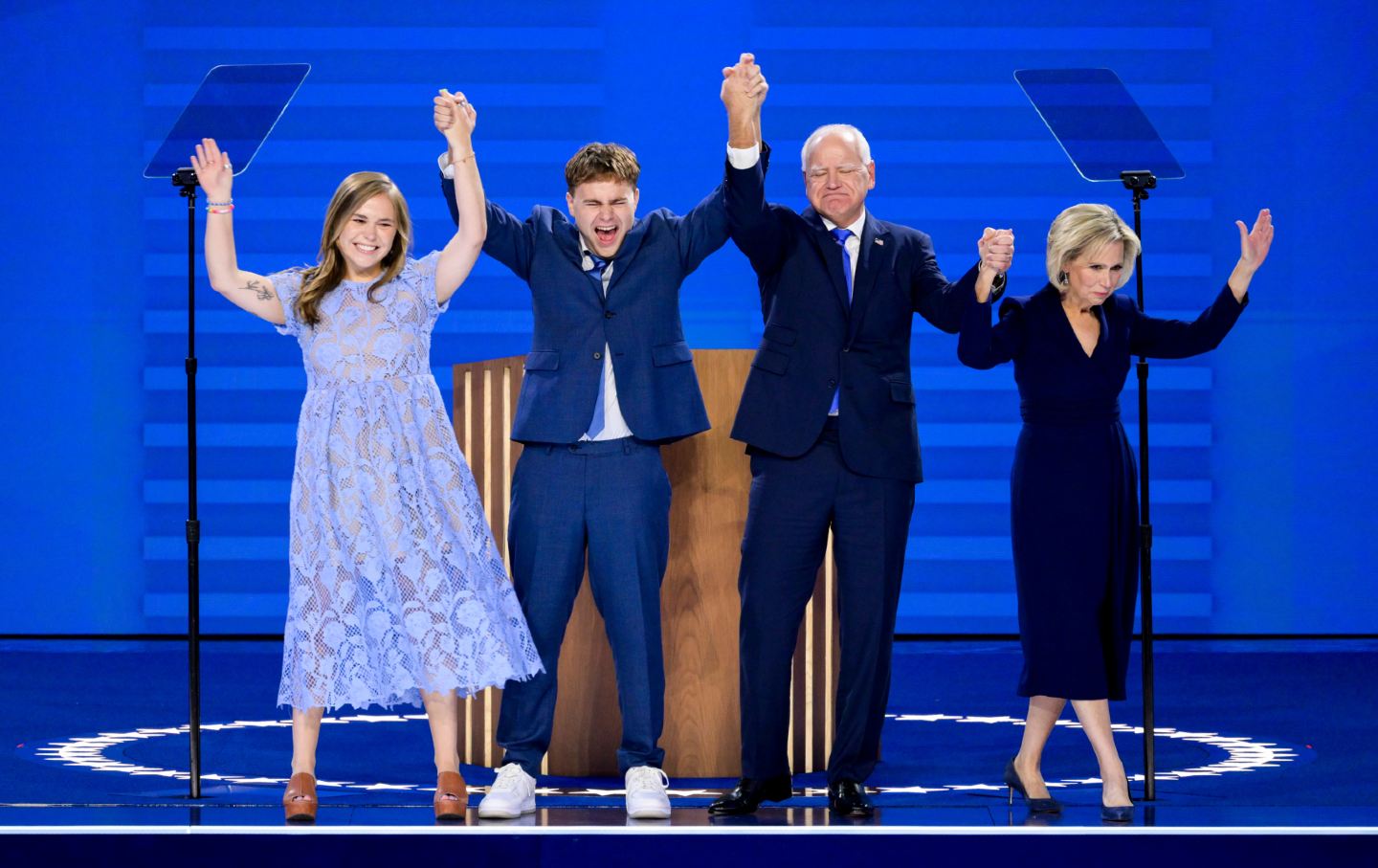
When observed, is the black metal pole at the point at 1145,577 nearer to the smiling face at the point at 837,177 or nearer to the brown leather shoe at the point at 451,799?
the smiling face at the point at 837,177

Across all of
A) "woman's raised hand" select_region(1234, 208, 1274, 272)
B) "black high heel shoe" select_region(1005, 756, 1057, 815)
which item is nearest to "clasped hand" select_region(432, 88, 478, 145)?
"woman's raised hand" select_region(1234, 208, 1274, 272)

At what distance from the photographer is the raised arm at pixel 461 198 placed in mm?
3867

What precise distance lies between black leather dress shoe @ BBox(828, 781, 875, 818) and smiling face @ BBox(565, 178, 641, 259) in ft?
4.32

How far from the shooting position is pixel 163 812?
3.84 meters

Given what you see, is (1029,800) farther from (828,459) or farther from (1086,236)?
(1086,236)

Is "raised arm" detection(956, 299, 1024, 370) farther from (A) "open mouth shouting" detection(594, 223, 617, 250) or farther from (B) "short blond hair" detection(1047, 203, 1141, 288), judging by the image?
(A) "open mouth shouting" detection(594, 223, 617, 250)

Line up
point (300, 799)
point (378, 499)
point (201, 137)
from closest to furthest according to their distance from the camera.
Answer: point (300, 799) → point (378, 499) → point (201, 137)

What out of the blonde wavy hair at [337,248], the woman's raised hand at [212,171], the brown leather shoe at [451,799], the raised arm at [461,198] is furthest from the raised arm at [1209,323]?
the woman's raised hand at [212,171]

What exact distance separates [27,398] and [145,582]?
3.26 feet

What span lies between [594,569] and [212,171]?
48.4 inches

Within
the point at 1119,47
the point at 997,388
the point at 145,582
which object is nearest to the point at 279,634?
the point at 145,582

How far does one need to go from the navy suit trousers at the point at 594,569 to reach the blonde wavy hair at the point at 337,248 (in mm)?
540

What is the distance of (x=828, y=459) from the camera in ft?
13.2

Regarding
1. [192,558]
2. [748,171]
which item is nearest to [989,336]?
[748,171]
